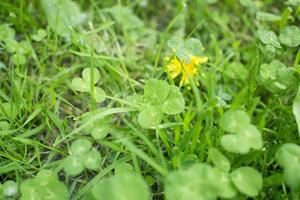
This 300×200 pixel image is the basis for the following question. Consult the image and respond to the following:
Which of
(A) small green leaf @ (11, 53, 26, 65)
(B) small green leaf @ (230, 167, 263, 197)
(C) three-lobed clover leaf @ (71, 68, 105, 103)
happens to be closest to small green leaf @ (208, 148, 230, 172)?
(B) small green leaf @ (230, 167, 263, 197)

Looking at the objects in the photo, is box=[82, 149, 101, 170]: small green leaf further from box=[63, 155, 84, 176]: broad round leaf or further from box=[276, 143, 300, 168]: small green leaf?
box=[276, 143, 300, 168]: small green leaf

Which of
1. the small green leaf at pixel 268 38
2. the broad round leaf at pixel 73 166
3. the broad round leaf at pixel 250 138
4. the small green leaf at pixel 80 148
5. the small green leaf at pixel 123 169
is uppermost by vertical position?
the small green leaf at pixel 268 38

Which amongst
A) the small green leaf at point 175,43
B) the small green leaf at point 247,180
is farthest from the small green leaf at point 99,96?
the small green leaf at point 247,180

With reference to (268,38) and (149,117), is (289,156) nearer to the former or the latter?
(149,117)

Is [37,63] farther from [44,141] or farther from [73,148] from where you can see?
[73,148]

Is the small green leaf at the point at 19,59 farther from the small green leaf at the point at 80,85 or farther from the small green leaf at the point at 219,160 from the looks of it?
the small green leaf at the point at 219,160

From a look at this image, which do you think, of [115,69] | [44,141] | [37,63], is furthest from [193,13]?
[44,141]
